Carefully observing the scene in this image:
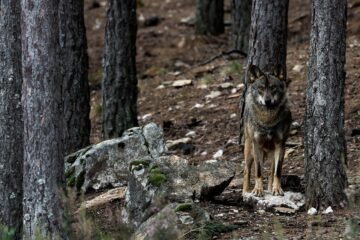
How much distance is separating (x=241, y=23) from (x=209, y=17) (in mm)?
4746

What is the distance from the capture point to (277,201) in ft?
34.0

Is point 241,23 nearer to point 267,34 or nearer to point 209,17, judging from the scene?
point 209,17

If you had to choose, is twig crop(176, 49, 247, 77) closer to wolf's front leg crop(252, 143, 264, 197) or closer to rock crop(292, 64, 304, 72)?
rock crop(292, 64, 304, 72)

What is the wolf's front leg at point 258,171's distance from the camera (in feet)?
35.1

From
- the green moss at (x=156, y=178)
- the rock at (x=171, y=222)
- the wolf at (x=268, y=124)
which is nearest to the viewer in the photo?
the rock at (x=171, y=222)

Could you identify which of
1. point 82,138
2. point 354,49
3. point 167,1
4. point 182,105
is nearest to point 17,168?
point 82,138

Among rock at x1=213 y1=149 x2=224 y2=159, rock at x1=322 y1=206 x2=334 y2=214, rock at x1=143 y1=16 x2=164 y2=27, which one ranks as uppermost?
rock at x1=143 y1=16 x2=164 y2=27

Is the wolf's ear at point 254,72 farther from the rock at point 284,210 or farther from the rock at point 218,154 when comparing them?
the rock at point 218,154

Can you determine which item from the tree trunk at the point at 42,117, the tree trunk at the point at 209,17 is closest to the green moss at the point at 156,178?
the tree trunk at the point at 42,117

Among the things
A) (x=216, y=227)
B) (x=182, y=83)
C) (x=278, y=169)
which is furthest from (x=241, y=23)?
(x=216, y=227)

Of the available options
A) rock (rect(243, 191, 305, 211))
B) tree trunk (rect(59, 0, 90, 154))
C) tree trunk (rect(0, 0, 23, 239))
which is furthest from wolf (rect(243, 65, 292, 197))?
tree trunk (rect(59, 0, 90, 154))

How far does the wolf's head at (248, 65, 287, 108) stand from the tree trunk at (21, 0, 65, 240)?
300 cm

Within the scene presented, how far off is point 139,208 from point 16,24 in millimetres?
2447

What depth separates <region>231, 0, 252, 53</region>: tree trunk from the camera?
19.1m
